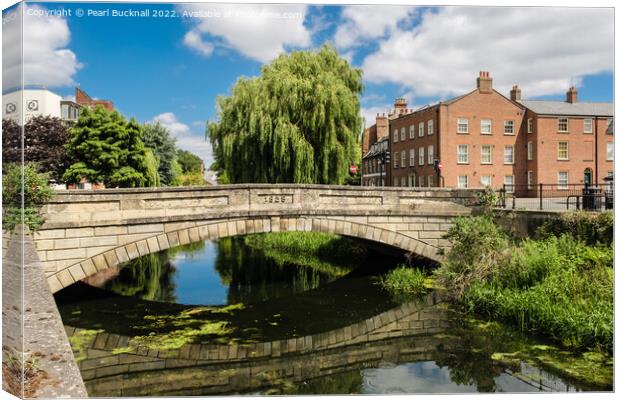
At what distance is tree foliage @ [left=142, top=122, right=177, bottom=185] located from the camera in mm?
37375

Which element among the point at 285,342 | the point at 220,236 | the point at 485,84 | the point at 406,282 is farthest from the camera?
the point at 485,84

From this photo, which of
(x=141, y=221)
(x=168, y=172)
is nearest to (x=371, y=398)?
(x=141, y=221)

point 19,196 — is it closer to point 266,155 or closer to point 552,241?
point 552,241

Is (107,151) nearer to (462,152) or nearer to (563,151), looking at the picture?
(563,151)

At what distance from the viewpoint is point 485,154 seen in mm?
33000

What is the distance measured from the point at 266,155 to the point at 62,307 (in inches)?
387

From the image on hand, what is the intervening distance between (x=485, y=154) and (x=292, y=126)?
723 inches

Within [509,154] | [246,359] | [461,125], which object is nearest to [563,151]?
[509,154]

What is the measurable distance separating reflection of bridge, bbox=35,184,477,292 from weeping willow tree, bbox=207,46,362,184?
650 cm

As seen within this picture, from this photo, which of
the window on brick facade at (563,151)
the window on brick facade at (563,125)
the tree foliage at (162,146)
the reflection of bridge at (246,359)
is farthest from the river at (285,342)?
the tree foliage at (162,146)

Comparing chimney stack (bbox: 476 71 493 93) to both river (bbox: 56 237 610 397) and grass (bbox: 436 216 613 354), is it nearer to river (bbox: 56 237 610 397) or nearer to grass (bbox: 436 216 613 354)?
river (bbox: 56 237 610 397)

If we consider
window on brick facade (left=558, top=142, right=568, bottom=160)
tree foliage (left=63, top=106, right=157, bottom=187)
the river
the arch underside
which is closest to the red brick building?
window on brick facade (left=558, top=142, right=568, bottom=160)

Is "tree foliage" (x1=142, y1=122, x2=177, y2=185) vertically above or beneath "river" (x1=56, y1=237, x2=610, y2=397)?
above

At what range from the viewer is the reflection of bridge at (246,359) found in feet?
23.7
